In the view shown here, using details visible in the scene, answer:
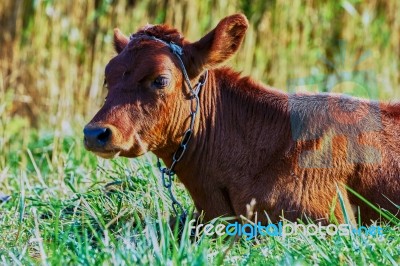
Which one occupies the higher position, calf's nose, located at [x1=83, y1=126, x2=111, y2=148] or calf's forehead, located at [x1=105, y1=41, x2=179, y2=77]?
calf's forehead, located at [x1=105, y1=41, x2=179, y2=77]

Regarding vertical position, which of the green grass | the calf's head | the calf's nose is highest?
the calf's head

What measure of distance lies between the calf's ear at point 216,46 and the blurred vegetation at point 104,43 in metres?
5.00

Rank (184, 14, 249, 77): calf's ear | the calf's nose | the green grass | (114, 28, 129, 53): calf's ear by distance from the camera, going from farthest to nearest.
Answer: (114, 28, 129, 53): calf's ear < (184, 14, 249, 77): calf's ear < the calf's nose < the green grass

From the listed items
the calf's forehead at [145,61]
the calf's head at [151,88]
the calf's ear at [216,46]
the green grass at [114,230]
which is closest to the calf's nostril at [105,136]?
the calf's head at [151,88]

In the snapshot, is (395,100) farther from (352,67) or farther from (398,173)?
(352,67)

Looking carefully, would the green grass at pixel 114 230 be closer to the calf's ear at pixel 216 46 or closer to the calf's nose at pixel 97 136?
the calf's nose at pixel 97 136

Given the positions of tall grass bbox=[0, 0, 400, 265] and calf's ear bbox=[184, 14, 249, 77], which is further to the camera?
tall grass bbox=[0, 0, 400, 265]

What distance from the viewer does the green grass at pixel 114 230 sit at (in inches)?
163

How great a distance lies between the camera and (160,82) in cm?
513

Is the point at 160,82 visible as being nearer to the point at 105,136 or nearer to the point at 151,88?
the point at 151,88

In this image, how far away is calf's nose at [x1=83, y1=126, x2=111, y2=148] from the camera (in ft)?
16.0

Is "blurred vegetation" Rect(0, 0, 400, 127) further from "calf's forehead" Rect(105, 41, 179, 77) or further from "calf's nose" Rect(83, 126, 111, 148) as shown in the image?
"calf's nose" Rect(83, 126, 111, 148)

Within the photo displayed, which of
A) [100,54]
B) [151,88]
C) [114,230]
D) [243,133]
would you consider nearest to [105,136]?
[151,88]

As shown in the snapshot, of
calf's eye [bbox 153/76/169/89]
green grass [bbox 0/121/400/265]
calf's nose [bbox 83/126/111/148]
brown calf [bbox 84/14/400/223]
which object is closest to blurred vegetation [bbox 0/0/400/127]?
green grass [bbox 0/121/400/265]
